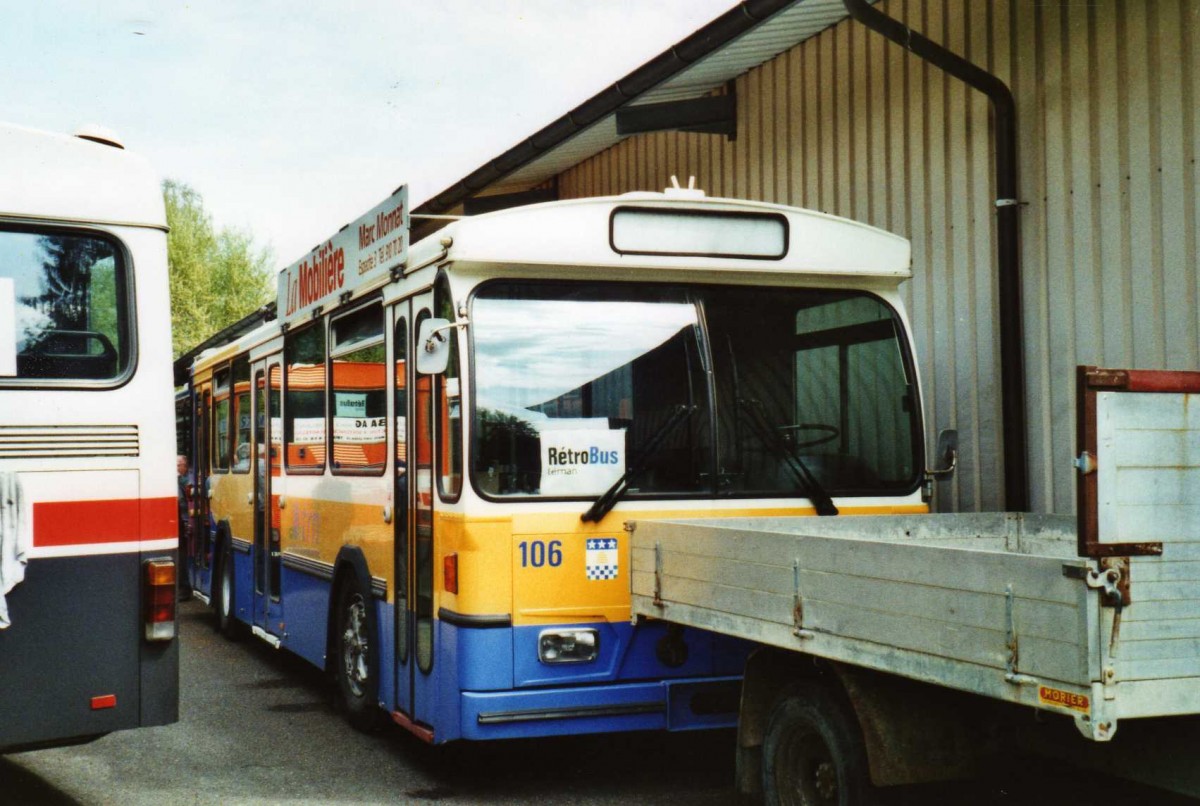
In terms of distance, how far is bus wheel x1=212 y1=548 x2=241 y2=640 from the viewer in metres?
11.9

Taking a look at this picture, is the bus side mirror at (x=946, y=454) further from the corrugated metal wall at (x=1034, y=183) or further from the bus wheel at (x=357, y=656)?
the bus wheel at (x=357, y=656)

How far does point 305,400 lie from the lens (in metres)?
9.01

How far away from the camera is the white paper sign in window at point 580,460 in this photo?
6.11 meters

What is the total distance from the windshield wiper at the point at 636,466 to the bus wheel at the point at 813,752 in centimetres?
132

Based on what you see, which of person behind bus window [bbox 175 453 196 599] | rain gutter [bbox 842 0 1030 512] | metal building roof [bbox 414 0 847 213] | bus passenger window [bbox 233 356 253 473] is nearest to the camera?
rain gutter [bbox 842 0 1030 512]

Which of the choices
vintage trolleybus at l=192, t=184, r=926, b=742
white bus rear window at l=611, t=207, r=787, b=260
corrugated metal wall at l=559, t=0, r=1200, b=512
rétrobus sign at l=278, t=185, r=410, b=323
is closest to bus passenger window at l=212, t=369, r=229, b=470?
rétrobus sign at l=278, t=185, r=410, b=323

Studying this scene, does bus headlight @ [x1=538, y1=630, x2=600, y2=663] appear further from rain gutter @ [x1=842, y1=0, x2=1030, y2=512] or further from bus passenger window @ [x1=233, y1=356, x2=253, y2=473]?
bus passenger window @ [x1=233, y1=356, x2=253, y2=473]

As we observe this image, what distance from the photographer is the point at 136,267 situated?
18.6 feet

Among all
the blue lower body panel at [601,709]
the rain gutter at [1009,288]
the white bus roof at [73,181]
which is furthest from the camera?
the rain gutter at [1009,288]

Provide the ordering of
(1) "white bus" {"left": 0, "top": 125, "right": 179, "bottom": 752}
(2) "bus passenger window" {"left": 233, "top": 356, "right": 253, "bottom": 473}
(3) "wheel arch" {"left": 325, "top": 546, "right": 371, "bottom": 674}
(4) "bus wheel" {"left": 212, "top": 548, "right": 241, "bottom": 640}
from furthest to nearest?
(4) "bus wheel" {"left": 212, "top": 548, "right": 241, "bottom": 640}
(2) "bus passenger window" {"left": 233, "top": 356, "right": 253, "bottom": 473}
(3) "wheel arch" {"left": 325, "top": 546, "right": 371, "bottom": 674}
(1) "white bus" {"left": 0, "top": 125, "right": 179, "bottom": 752}

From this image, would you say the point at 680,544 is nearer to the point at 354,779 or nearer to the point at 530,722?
the point at 530,722

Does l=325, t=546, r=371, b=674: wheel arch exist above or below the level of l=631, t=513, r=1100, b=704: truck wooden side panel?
below

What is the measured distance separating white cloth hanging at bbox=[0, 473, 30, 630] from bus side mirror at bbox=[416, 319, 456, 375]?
1.74 metres

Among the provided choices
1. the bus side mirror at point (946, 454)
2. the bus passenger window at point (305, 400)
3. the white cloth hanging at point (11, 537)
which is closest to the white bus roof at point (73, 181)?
the white cloth hanging at point (11, 537)
